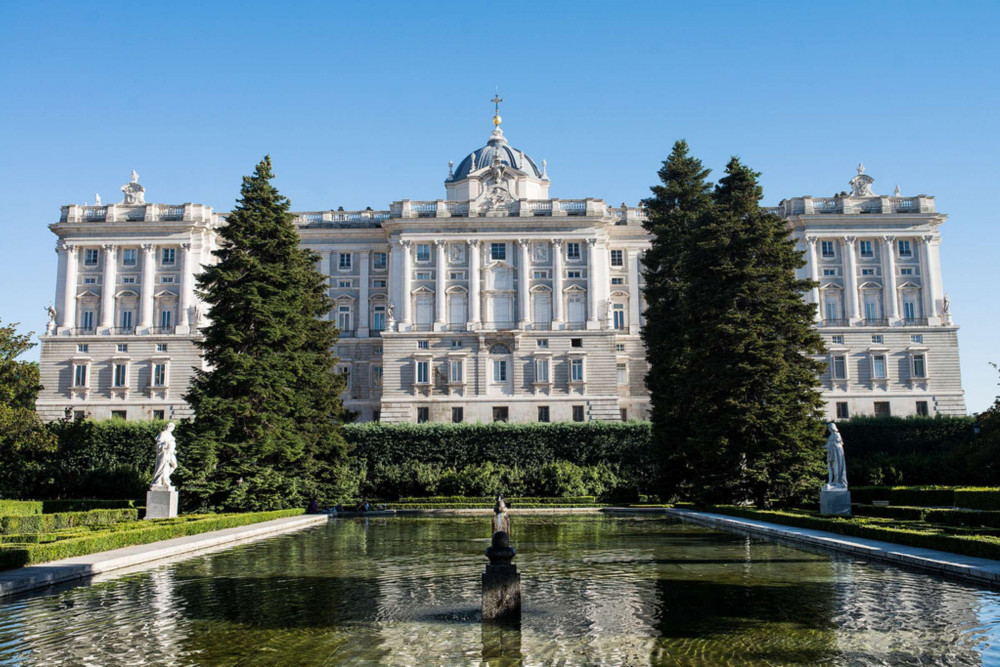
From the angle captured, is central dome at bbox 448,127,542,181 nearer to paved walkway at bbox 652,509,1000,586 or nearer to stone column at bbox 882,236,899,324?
stone column at bbox 882,236,899,324

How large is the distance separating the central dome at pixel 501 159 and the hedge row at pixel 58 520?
52.6m

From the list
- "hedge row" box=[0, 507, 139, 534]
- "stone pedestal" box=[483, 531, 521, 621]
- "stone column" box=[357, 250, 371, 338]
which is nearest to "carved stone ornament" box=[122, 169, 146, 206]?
"stone column" box=[357, 250, 371, 338]

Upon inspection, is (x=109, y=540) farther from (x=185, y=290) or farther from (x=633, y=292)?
(x=633, y=292)

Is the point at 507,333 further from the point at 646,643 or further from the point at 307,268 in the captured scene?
the point at 646,643

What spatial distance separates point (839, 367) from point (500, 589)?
59.7 meters

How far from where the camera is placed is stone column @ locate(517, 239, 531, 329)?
64.6 m

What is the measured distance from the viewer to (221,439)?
107 ft

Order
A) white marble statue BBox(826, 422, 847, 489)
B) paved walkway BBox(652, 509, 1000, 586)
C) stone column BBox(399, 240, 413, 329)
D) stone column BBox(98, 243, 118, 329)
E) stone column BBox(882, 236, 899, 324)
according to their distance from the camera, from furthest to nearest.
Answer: stone column BBox(882, 236, 899, 324)
stone column BBox(98, 243, 118, 329)
stone column BBox(399, 240, 413, 329)
white marble statue BBox(826, 422, 847, 489)
paved walkway BBox(652, 509, 1000, 586)

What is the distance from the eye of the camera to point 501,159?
7494 cm

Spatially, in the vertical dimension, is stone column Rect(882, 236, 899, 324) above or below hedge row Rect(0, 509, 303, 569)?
above

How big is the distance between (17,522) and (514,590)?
59.2 feet

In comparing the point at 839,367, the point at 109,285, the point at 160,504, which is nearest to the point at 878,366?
the point at 839,367

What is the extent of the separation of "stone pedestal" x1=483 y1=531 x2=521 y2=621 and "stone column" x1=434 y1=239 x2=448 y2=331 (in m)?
53.4

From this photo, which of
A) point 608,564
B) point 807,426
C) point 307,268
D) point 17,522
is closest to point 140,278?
point 307,268
